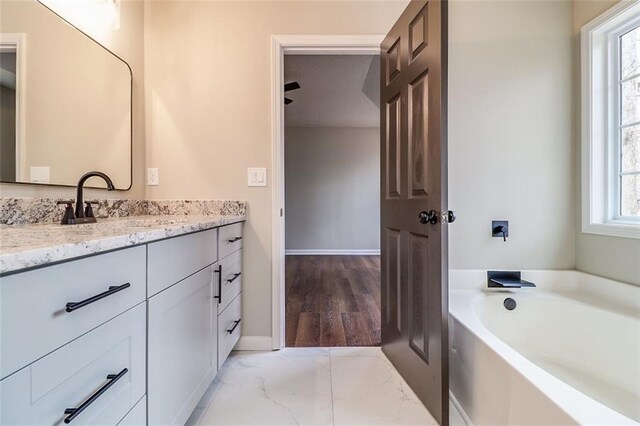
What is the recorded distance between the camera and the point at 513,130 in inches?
67.6

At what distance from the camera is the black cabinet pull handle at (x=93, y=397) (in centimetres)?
59

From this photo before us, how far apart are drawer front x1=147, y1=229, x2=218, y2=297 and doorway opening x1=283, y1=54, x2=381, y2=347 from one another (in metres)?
1.78

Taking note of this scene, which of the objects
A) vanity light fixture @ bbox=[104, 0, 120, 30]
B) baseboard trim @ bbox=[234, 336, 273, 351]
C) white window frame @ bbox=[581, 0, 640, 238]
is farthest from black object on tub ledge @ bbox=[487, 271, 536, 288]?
vanity light fixture @ bbox=[104, 0, 120, 30]

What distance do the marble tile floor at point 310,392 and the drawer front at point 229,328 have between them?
0.16 meters

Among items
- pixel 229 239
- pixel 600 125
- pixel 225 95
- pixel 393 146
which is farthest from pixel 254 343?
pixel 600 125

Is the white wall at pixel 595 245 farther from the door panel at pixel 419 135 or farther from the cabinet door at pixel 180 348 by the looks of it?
the cabinet door at pixel 180 348

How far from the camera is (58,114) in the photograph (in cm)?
126

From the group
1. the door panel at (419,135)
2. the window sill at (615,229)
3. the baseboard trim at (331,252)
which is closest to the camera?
the door panel at (419,135)

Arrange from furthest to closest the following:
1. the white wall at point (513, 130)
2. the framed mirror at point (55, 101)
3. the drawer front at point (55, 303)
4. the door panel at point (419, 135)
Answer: the white wall at point (513, 130)
the door panel at point (419, 135)
the framed mirror at point (55, 101)
the drawer front at point (55, 303)

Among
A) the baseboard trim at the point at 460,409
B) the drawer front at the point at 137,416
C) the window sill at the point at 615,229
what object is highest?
the window sill at the point at 615,229

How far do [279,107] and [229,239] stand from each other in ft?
3.04

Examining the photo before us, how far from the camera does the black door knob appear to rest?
1208mm

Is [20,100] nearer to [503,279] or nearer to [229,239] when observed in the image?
[229,239]

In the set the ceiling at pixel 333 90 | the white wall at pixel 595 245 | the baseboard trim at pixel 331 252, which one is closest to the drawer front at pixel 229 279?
the white wall at pixel 595 245
